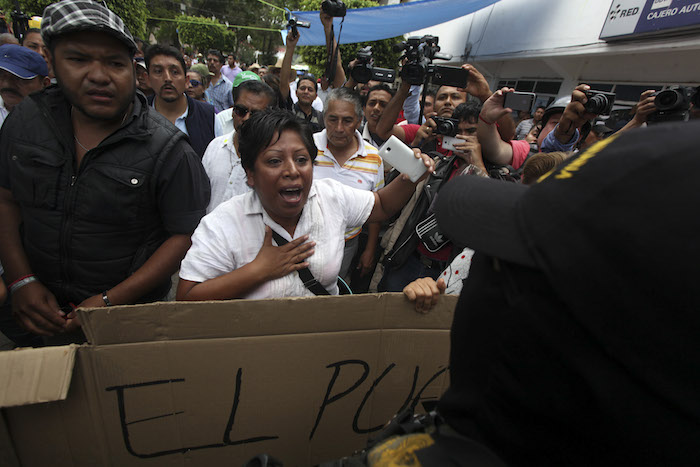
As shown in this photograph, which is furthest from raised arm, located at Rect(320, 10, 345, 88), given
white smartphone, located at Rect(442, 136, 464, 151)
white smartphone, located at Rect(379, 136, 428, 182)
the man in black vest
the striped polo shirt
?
the man in black vest

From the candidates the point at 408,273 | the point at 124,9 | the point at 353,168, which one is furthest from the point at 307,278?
the point at 124,9

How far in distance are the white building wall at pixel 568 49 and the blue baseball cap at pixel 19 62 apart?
7294 mm

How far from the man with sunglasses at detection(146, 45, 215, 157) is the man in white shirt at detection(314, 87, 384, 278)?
1.00 metres

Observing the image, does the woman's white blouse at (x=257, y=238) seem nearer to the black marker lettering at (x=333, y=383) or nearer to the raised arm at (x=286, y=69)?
the black marker lettering at (x=333, y=383)

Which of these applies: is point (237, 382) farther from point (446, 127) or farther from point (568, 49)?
point (568, 49)

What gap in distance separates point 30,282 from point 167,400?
856mm

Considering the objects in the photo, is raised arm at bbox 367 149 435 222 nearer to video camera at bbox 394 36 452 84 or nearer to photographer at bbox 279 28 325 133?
video camera at bbox 394 36 452 84

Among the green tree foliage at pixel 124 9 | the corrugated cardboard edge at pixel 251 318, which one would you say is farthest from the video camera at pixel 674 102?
the green tree foliage at pixel 124 9

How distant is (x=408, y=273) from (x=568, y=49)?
7157 mm

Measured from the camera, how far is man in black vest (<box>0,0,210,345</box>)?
1.29 m

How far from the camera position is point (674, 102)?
1.97m

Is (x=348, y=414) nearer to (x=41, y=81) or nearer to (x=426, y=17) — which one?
(x=41, y=81)

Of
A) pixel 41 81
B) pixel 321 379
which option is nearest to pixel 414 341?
pixel 321 379

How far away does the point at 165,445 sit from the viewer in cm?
111
